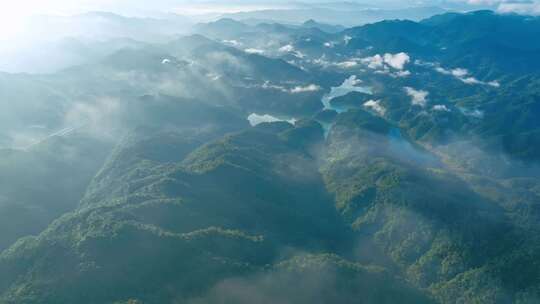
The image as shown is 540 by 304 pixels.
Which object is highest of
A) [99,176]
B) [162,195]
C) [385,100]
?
[162,195]

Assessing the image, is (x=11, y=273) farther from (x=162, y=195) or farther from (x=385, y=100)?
(x=385, y=100)

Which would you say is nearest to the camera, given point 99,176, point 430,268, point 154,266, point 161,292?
point 161,292

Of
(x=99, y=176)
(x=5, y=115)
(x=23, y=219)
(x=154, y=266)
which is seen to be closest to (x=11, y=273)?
(x=154, y=266)

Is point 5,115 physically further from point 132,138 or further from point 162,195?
point 162,195

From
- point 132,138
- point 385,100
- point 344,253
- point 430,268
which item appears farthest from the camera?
point 385,100

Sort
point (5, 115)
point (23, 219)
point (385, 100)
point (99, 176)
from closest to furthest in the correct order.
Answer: point (23, 219) < point (99, 176) < point (5, 115) < point (385, 100)

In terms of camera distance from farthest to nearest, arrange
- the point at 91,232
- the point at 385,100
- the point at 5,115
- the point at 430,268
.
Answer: the point at 385,100 → the point at 5,115 → the point at 430,268 → the point at 91,232

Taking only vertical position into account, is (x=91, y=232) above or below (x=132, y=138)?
above

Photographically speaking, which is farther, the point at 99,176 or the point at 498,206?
the point at 99,176

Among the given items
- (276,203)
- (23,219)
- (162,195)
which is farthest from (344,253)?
(23,219)
